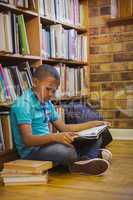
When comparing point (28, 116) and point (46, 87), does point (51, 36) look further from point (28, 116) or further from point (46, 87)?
point (28, 116)

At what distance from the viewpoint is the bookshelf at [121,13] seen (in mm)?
3078

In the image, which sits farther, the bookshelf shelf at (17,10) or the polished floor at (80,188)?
the bookshelf shelf at (17,10)

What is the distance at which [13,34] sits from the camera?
7.18ft

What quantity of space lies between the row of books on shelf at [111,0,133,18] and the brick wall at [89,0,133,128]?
0.05m

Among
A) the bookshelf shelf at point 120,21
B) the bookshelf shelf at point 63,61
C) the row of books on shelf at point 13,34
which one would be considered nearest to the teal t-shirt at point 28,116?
the row of books on shelf at point 13,34

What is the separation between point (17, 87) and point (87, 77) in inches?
46.4

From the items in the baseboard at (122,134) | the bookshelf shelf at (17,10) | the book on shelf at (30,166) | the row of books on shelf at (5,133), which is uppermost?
the bookshelf shelf at (17,10)

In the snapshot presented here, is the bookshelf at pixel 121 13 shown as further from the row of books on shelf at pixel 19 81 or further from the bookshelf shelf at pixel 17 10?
the bookshelf shelf at pixel 17 10

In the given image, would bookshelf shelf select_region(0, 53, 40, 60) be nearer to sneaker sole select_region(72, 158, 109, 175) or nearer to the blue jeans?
the blue jeans

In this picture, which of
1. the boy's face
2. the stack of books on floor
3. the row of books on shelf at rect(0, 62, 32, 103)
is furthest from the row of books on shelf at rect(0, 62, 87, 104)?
the stack of books on floor

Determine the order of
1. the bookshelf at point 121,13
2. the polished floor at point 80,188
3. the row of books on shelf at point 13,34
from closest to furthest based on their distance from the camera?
1. the polished floor at point 80,188
2. the row of books on shelf at point 13,34
3. the bookshelf at point 121,13

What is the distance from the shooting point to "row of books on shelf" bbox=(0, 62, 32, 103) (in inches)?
83.8

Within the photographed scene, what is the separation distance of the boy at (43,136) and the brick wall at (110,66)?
1.12 m

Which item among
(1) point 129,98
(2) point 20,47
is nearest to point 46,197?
(2) point 20,47
